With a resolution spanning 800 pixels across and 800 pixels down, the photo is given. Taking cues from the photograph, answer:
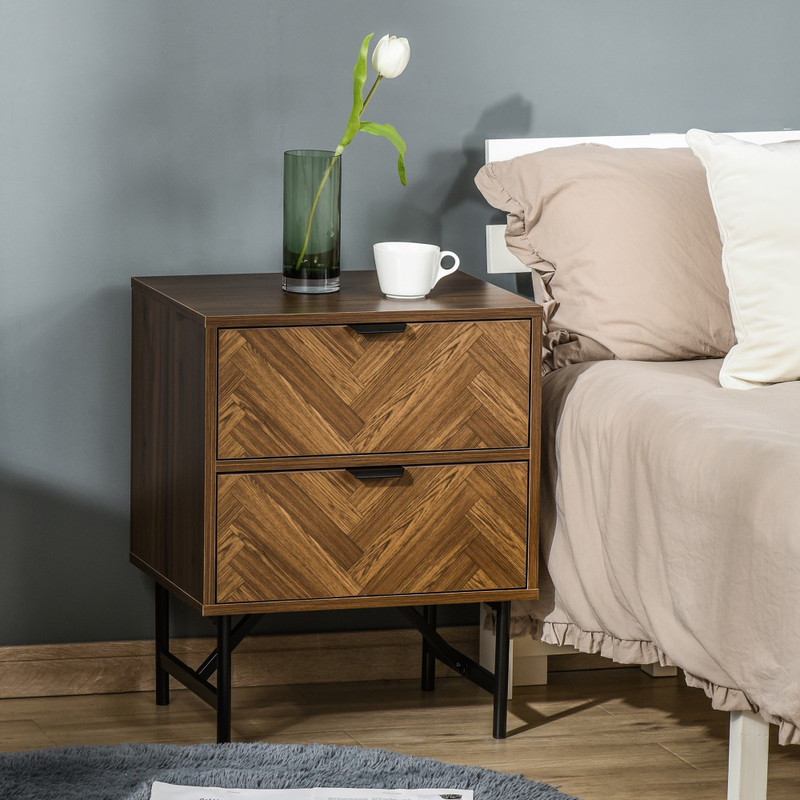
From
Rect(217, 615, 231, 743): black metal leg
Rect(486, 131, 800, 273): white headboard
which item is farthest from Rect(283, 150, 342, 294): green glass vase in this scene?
Rect(217, 615, 231, 743): black metal leg

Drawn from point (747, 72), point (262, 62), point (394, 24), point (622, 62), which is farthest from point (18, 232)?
point (747, 72)

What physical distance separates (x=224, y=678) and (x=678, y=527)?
718mm

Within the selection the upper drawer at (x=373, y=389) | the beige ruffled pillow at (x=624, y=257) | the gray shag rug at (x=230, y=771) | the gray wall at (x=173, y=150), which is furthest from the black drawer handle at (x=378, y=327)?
the gray shag rug at (x=230, y=771)

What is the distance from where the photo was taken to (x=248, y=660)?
2.36 meters

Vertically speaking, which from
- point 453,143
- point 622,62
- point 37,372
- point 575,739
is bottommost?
point 575,739

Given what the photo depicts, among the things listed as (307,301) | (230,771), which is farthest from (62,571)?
(307,301)

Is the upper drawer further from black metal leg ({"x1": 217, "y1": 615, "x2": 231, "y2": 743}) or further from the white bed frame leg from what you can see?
the white bed frame leg

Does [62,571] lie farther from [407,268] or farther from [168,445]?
[407,268]

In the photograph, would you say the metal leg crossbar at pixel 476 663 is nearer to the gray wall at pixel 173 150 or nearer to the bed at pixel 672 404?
the bed at pixel 672 404

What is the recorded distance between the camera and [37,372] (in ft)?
7.32

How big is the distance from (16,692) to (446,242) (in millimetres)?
1084

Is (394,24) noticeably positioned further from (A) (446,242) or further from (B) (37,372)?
(B) (37,372)

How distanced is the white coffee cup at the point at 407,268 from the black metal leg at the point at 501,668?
1.69 feet

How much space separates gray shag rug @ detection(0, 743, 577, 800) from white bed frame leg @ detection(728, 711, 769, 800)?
244 mm
